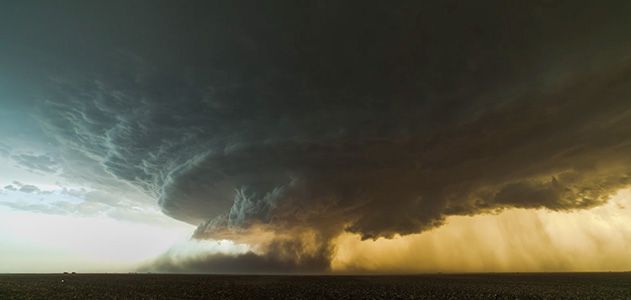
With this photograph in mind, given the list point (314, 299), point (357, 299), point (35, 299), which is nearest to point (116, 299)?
point (35, 299)

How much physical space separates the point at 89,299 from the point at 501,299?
70.2m

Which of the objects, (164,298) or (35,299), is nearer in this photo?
(35,299)

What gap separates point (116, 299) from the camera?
6238cm

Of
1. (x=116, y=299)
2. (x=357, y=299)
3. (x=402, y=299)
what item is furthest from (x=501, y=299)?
(x=116, y=299)

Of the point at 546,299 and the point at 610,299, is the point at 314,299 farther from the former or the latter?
the point at 610,299

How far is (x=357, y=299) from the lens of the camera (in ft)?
210

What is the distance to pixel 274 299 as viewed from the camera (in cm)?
6328

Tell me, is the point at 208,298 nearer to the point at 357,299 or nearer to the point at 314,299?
the point at 314,299

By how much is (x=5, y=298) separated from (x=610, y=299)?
103830mm

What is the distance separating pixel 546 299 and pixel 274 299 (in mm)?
47657

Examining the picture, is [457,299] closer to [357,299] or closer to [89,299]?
[357,299]

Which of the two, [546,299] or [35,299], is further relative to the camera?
[546,299]

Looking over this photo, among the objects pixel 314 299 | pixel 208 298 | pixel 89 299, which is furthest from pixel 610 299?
pixel 89 299

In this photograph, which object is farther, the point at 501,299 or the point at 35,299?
the point at 501,299
